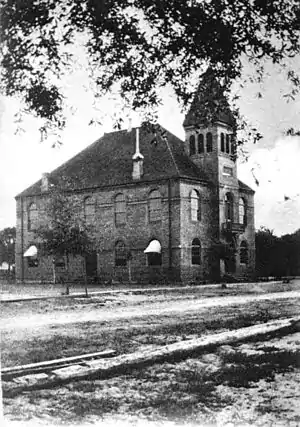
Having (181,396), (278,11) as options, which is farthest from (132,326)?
(278,11)

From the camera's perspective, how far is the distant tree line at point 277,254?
3.77 meters

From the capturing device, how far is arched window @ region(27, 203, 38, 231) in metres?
4.25

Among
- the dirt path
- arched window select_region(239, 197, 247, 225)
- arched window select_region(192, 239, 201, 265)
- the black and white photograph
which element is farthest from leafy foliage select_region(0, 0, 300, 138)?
arched window select_region(192, 239, 201, 265)

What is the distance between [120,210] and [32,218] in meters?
0.96

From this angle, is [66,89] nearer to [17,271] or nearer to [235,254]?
[17,271]

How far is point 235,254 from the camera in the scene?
18.9 feet

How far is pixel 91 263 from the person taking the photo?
5082 mm

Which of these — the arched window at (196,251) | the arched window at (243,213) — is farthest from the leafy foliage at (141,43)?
the arched window at (196,251)

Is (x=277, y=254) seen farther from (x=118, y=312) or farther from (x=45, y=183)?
(x=45, y=183)

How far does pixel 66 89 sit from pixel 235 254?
9.59 ft

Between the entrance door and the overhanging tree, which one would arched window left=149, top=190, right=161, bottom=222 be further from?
the overhanging tree

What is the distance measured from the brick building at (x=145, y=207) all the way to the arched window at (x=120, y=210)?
0.03 feet

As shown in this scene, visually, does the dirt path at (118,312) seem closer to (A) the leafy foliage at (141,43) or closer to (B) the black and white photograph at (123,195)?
(B) the black and white photograph at (123,195)

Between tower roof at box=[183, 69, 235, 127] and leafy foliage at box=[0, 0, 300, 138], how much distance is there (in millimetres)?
63
